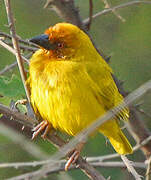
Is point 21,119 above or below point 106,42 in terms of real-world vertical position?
above

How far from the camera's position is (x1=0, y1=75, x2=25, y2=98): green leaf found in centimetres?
349

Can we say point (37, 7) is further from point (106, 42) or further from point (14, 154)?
point (14, 154)

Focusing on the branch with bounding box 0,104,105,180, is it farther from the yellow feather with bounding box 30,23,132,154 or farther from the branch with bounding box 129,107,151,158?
the branch with bounding box 129,107,151,158

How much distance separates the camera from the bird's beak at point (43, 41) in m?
3.86

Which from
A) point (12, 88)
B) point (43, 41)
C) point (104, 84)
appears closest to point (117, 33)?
point (104, 84)

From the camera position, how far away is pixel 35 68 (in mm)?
3816

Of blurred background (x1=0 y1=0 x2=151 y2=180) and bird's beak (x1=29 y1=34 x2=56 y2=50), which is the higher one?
bird's beak (x1=29 y1=34 x2=56 y2=50)

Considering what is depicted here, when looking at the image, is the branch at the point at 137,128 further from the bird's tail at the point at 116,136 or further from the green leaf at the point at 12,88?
the green leaf at the point at 12,88

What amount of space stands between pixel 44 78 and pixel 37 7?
4.04 metres

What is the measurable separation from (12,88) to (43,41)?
53cm

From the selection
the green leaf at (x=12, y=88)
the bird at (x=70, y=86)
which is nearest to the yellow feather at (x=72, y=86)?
the bird at (x=70, y=86)

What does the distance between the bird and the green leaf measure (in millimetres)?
212

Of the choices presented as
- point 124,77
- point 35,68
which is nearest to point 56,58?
point 35,68

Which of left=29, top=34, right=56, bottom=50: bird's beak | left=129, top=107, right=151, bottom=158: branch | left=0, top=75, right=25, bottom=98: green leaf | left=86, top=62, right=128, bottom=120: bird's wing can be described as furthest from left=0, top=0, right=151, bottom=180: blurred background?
left=0, top=75, right=25, bottom=98: green leaf
